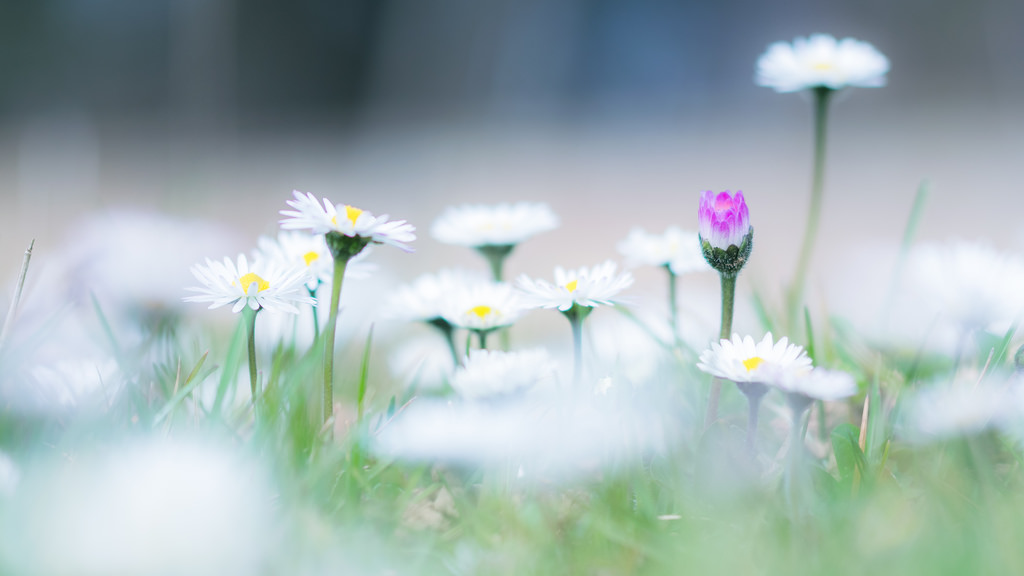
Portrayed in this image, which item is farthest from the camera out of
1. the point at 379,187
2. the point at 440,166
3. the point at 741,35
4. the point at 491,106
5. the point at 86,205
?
the point at 491,106

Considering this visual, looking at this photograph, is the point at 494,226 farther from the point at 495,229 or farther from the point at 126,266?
the point at 126,266

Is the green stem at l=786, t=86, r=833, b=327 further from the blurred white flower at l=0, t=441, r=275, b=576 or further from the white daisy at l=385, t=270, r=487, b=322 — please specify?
the blurred white flower at l=0, t=441, r=275, b=576

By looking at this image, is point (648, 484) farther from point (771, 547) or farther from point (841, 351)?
point (841, 351)

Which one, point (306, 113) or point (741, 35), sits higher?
point (741, 35)

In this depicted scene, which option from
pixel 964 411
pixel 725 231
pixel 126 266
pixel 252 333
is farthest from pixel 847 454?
pixel 126 266

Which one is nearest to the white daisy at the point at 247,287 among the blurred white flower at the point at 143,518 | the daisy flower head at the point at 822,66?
the blurred white flower at the point at 143,518

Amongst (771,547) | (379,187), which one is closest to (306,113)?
(379,187)

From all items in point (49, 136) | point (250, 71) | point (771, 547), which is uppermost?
point (250, 71)
